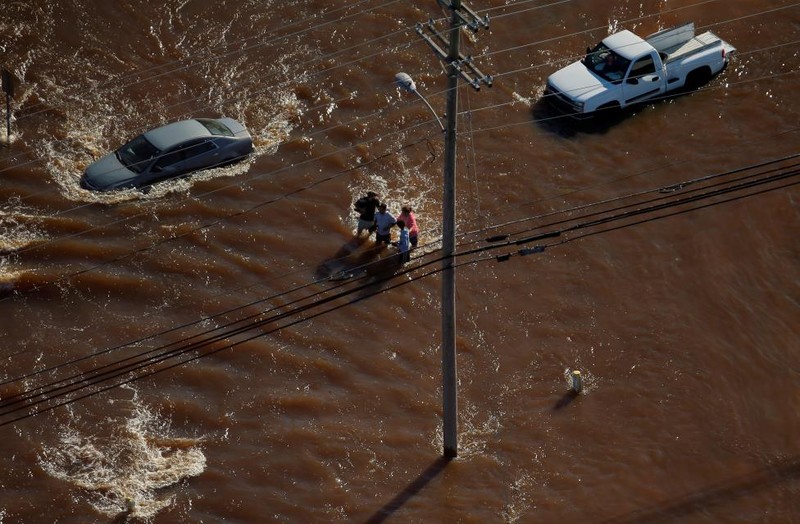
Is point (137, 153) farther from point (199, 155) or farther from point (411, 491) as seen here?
point (411, 491)

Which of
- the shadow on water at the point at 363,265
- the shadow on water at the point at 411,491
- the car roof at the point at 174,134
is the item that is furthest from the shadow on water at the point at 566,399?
the car roof at the point at 174,134

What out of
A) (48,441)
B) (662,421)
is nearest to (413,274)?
(662,421)

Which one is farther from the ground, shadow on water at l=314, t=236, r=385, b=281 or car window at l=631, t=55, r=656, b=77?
car window at l=631, t=55, r=656, b=77

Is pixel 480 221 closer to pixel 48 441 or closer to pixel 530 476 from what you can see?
pixel 530 476

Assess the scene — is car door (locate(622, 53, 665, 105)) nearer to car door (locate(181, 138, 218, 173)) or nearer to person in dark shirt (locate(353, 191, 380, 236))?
person in dark shirt (locate(353, 191, 380, 236))

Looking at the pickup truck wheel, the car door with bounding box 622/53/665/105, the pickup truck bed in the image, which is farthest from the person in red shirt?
the pickup truck wheel

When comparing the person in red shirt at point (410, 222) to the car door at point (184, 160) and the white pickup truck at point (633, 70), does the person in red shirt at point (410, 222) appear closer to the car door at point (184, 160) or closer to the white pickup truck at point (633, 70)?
the car door at point (184, 160)
